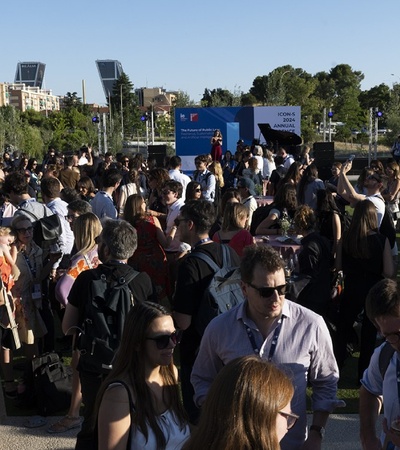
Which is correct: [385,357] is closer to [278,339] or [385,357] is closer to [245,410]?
[278,339]

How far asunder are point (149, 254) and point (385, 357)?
4310mm

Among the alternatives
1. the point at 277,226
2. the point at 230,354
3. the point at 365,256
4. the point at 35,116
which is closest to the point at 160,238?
the point at 277,226

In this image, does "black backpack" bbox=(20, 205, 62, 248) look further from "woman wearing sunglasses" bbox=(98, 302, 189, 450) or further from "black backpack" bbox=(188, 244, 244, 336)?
"woman wearing sunglasses" bbox=(98, 302, 189, 450)

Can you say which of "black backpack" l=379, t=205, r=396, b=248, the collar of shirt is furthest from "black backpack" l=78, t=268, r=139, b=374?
"black backpack" l=379, t=205, r=396, b=248

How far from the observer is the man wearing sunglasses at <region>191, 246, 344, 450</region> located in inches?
125

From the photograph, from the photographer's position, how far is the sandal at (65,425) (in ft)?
17.8

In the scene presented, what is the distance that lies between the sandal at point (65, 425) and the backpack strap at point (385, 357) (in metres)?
3.13

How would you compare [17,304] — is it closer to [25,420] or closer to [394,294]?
[25,420]

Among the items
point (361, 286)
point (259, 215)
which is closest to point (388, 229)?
point (361, 286)

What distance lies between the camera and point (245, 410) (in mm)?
1985

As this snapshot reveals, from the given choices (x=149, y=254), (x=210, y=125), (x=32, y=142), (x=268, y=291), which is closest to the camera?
(x=268, y=291)

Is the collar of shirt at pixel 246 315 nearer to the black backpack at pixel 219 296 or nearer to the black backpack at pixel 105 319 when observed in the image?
the black backpack at pixel 219 296

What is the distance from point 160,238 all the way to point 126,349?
421 cm

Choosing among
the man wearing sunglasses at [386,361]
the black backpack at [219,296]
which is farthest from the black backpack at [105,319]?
the man wearing sunglasses at [386,361]
